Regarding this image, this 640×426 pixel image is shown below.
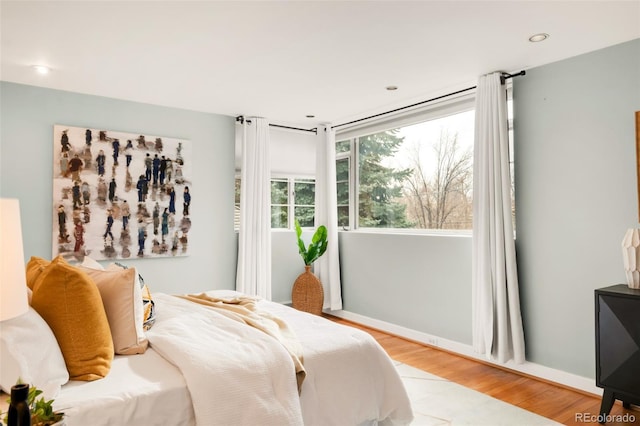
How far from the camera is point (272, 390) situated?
6.04ft

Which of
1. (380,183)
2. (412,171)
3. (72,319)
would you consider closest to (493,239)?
(412,171)

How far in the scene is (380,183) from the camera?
509cm

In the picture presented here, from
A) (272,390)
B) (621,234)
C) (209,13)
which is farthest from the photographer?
(621,234)

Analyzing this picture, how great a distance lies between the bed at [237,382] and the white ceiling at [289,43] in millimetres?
1821

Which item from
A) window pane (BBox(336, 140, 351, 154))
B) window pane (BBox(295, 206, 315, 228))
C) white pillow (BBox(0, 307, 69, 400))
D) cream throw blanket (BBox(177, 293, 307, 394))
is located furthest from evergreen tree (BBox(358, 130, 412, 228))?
white pillow (BBox(0, 307, 69, 400))

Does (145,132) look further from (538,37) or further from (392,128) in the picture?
(538,37)

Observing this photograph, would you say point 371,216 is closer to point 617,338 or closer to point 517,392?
point 517,392

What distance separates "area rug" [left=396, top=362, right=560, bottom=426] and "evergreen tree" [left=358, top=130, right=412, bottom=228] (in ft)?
6.32

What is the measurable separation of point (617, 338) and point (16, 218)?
3160 mm

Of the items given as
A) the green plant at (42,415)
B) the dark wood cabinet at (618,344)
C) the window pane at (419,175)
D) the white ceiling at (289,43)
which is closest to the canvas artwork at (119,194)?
the white ceiling at (289,43)

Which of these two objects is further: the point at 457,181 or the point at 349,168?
the point at 349,168

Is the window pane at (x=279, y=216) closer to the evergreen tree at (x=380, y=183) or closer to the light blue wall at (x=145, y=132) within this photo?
the light blue wall at (x=145, y=132)

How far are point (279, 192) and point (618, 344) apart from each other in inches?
156

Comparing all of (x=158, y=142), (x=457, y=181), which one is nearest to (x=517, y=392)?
(x=457, y=181)
